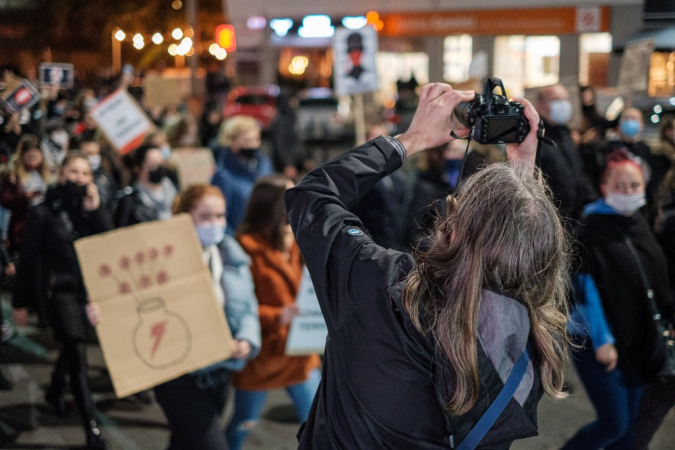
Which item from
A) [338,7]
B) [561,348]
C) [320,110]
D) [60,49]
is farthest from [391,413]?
[60,49]

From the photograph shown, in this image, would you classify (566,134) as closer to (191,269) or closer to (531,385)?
(191,269)

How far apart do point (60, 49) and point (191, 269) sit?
3780cm

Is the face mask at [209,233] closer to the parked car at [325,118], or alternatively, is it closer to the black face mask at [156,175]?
the black face mask at [156,175]

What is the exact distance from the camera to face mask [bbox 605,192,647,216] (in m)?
4.08

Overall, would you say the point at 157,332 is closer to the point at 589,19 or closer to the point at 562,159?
the point at 562,159

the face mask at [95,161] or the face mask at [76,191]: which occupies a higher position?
the face mask at [76,191]

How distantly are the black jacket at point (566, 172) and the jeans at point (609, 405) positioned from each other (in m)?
1.47

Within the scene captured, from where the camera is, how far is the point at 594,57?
70.3 ft

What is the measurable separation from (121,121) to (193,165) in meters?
1.60

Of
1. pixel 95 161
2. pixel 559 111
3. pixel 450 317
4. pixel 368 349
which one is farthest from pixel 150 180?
pixel 450 317

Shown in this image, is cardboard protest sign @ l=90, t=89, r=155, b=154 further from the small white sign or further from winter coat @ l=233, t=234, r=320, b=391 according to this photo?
the small white sign

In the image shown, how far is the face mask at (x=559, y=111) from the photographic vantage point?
19.7 feet

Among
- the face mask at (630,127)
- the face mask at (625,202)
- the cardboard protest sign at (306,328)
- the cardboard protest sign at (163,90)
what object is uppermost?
the cardboard protest sign at (163,90)

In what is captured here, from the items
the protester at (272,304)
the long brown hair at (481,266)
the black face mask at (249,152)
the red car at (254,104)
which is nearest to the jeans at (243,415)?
the protester at (272,304)
